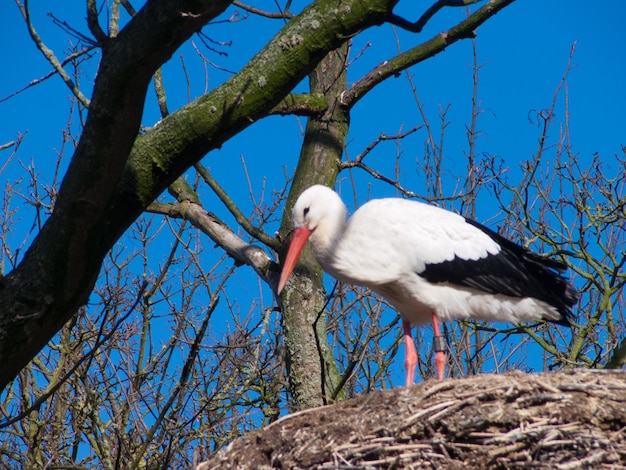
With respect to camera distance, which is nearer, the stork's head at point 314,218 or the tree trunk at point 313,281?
the tree trunk at point 313,281

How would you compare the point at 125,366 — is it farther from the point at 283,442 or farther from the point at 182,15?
the point at 182,15

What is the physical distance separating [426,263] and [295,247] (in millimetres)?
1007

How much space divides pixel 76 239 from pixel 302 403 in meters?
2.92

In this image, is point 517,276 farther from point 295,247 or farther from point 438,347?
point 295,247

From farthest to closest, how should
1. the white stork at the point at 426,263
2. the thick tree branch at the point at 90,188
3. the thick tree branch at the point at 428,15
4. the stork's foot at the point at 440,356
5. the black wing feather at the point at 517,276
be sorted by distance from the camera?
the black wing feather at the point at 517,276 → the white stork at the point at 426,263 → the stork's foot at the point at 440,356 → the thick tree branch at the point at 428,15 → the thick tree branch at the point at 90,188

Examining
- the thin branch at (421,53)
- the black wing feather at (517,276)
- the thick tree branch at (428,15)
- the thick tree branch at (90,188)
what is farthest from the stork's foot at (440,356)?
the thick tree branch at (90,188)

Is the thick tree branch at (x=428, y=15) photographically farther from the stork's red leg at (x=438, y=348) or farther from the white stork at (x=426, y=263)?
the stork's red leg at (x=438, y=348)

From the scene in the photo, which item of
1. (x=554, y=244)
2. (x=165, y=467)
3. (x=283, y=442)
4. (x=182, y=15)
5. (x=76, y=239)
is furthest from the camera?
(x=554, y=244)

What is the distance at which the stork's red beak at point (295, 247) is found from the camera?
22.1 feet

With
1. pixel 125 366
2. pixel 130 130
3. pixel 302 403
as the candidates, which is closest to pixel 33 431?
pixel 125 366

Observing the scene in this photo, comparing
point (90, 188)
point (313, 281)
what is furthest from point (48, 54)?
point (313, 281)

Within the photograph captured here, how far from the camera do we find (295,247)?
686cm

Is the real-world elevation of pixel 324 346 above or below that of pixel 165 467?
above

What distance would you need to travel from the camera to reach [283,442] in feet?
14.8
